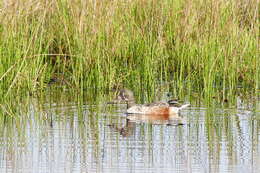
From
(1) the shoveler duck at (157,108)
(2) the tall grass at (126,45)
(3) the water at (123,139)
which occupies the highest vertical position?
(2) the tall grass at (126,45)

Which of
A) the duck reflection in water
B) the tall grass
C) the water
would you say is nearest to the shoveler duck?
the duck reflection in water

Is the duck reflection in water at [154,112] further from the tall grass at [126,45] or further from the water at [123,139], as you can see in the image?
the tall grass at [126,45]

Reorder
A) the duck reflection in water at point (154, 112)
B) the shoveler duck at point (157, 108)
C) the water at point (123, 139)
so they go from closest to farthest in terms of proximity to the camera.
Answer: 1. the water at point (123, 139)
2. the duck reflection in water at point (154, 112)
3. the shoveler duck at point (157, 108)

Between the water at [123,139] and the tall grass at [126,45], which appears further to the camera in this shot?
the tall grass at [126,45]

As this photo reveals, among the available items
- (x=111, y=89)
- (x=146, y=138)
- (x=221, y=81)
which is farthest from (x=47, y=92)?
(x=146, y=138)

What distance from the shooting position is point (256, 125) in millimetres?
10117

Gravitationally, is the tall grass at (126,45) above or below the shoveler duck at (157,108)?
above

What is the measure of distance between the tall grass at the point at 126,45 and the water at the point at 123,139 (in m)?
0.67

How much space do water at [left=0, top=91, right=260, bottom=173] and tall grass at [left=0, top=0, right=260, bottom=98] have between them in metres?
0.67

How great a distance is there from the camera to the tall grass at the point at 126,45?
12.0 metres

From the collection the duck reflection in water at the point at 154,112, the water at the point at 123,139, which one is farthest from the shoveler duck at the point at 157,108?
the water at the point at 123,139

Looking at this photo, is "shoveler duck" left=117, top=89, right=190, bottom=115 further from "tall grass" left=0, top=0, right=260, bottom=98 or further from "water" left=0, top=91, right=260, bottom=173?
"tall grass" left=0, top=0, right=260, bottom=98

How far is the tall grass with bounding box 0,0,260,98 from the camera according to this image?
1203 cm

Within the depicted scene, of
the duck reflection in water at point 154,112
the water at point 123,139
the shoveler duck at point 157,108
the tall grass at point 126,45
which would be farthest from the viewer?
→ the tall grass at point 126,45
